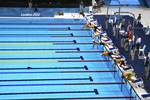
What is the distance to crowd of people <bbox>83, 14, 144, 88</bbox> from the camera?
8.77m

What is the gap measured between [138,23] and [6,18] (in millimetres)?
5025

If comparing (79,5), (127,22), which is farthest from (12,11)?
(127,22)

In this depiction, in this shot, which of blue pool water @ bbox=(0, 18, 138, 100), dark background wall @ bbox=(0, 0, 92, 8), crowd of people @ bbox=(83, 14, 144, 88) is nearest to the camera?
blue pool water @ bbox=(0, 18, 138, 100)

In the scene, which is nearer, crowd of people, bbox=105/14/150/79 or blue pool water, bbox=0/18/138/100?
blue pool water, bbox=0/18/138/100

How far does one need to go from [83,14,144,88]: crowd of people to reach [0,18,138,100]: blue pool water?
0.23 meters

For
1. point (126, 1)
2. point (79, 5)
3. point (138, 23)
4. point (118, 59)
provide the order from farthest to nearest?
point (126, 1), point (79, 5), point (138, 23), point (118, 59)

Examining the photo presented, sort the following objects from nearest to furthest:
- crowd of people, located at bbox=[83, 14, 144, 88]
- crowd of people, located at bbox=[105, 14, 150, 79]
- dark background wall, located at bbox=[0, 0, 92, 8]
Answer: crowd of people, located at bbox=[83, 14, 144, 88], crowd of people, located at bbox=[105, 14, 150, 79], dark background wall, located at bbox=[0, 0, 92, 8]

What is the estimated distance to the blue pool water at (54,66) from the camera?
8.64m

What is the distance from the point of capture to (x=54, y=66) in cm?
1016

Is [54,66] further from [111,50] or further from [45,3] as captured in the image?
[45,3]

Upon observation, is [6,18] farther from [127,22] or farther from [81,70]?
[81,70]

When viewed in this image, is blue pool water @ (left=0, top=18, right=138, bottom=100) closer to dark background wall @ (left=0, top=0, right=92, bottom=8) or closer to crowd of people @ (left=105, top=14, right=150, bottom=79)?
crowd of people @ (left=105, top=14, right=150, bottom=79)

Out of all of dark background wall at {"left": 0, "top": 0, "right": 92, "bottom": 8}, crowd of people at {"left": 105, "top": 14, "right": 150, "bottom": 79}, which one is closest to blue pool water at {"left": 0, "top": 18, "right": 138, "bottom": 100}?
crowd of people at {"left": 105, "top": 14, "right": 150, "bottom": 79}

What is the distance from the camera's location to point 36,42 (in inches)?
475
